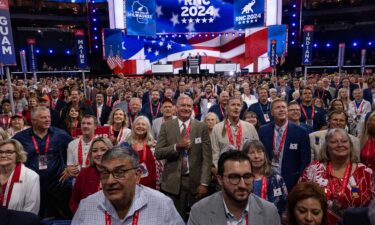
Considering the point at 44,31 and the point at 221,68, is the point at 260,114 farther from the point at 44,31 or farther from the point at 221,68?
the point at 44,31

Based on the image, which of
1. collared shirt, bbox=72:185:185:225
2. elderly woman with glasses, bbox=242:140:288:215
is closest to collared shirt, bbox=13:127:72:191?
collared shirt, bbox=72:185:185:225

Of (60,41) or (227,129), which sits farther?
(60,41)

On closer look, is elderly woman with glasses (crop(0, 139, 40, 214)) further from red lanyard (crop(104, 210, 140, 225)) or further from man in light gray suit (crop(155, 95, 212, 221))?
red lanyard (crop(104, 210, 140, 225))

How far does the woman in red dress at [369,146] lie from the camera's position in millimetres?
3556

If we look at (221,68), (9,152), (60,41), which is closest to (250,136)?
(9,152)

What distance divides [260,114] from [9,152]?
450 cm

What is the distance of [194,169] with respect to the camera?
4031 millimetres

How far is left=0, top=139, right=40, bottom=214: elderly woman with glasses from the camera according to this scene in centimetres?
311

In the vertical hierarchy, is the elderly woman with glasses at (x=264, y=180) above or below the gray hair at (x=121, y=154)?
below

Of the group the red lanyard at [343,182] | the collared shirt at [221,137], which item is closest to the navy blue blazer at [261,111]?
the collared shirt at [221,137]

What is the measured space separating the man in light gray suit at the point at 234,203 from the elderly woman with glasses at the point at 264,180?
691mm

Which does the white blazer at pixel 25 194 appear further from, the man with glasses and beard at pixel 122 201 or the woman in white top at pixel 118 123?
the woman in white top at pixel 118 123

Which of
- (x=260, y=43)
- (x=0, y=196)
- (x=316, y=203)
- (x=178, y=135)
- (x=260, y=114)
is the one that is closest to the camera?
(x=316, y=203)

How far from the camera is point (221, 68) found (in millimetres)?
24969
